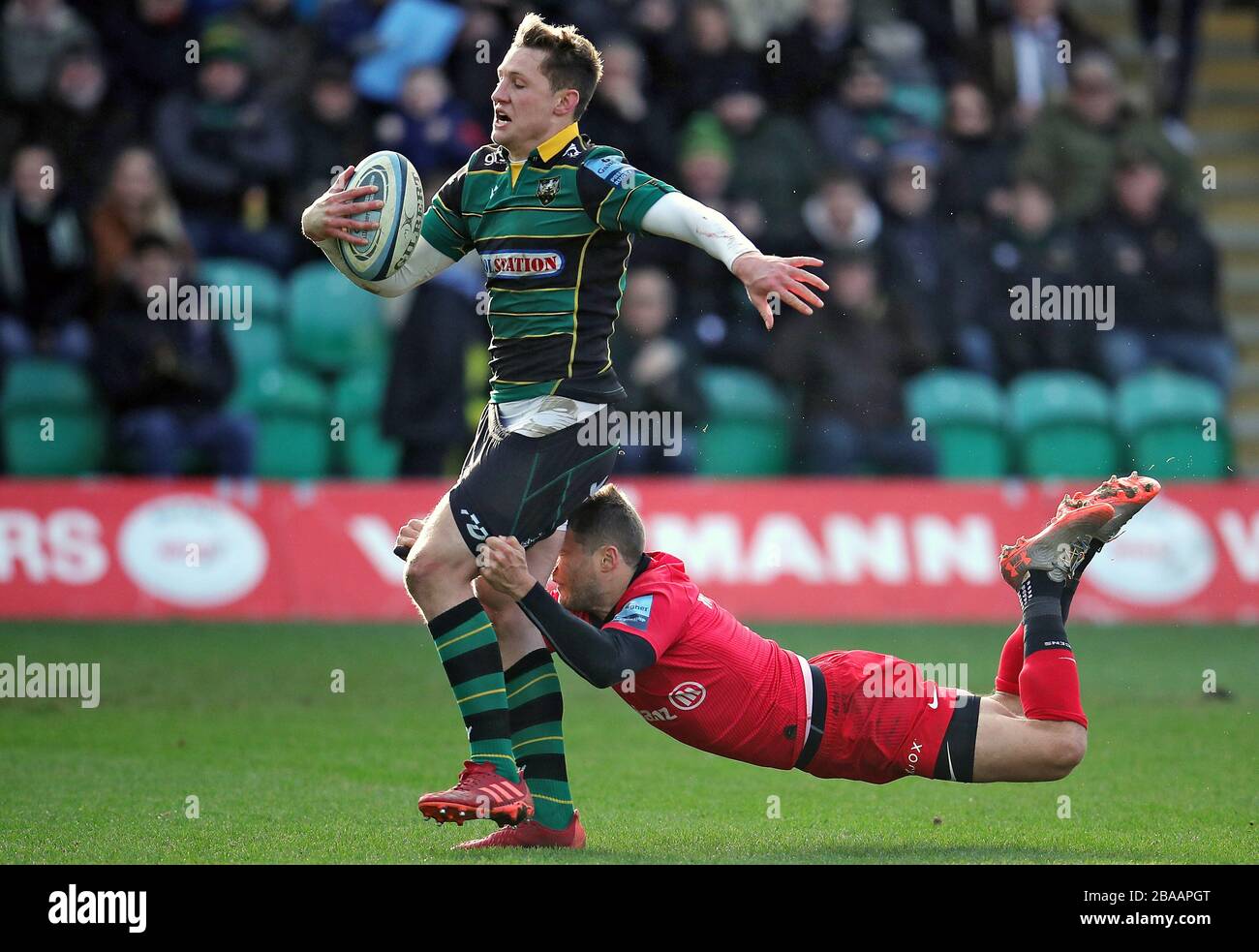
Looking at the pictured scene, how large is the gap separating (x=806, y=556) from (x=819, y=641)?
1.61 m

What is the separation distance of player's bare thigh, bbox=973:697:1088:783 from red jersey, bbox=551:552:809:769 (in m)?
0.59

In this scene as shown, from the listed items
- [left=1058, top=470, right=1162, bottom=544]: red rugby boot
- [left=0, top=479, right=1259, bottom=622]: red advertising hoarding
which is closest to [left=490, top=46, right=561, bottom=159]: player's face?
[left=1058, top=470, right=1162, bottom=544]: red rugby boot

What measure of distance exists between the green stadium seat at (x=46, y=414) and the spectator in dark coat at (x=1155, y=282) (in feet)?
24.0

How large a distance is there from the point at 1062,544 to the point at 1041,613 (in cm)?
26

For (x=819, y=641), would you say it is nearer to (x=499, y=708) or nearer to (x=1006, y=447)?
(x=1006, y=447)

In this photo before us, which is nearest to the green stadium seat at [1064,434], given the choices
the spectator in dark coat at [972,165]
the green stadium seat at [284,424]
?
the spectator in dark coat at [972,165]

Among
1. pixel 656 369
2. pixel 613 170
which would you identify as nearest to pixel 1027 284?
pixel 656 369

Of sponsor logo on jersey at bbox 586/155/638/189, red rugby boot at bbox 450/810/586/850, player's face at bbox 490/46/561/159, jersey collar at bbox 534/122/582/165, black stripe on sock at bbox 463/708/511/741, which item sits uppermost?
player's face at bbox 490/46/561/159

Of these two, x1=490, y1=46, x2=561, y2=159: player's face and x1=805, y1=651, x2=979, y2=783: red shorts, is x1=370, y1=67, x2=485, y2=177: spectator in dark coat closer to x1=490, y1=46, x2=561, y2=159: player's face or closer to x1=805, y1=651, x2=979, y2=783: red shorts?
x1=490, y1=46, x2=561, y2=159: player's face

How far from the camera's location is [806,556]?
38.5ft

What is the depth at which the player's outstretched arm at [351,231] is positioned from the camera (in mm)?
5492

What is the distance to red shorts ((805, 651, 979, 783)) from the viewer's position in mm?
5441

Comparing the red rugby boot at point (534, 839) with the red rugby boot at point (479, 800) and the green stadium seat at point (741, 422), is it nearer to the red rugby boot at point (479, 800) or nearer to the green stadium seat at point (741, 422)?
the red rugby boot at point (479, 800)

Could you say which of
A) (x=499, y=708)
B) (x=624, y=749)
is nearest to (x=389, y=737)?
(x=624, y=749)
